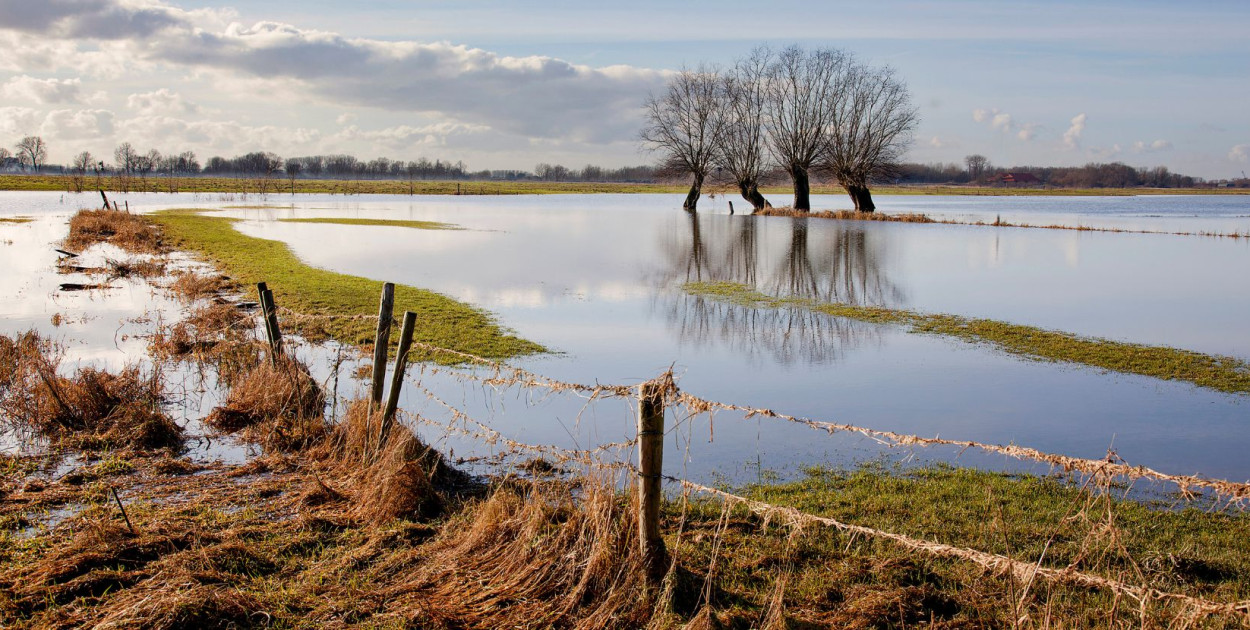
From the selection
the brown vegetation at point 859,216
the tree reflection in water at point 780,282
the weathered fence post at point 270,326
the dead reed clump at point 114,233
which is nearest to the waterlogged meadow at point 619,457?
the tree reflection in water at point 780,282

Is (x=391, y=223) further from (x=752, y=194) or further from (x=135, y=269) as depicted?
(x=752, y=194)

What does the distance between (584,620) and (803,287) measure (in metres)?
20.7

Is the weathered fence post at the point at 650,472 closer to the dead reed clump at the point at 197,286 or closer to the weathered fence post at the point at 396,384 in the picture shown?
the weathered fence post at the point at 396,384

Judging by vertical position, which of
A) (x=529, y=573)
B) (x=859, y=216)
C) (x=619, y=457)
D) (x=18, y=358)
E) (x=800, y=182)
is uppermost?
(x=800, y=182)

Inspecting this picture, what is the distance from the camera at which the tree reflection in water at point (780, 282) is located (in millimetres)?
16750

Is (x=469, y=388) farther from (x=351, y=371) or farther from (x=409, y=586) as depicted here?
(x=409, y=586)

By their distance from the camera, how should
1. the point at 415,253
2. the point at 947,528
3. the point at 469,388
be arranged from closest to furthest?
the point at 947,528 < the point at 469,388 < the point at 415,253

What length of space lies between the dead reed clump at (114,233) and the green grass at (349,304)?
8.64 feet

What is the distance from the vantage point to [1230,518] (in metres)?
7.38

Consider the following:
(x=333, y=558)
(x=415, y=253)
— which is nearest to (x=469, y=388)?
(x=333, y=558)

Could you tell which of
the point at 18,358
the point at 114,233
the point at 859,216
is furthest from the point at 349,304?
the point at 859,216

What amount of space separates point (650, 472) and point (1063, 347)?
13.4 meters

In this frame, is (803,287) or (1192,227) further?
(1192,227)

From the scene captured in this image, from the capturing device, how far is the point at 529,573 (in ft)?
18.6
